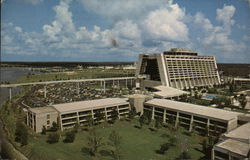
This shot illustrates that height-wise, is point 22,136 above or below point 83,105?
below

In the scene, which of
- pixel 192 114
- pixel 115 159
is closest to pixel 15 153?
pixel 115 159

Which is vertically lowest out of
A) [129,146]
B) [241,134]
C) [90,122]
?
[129,146]

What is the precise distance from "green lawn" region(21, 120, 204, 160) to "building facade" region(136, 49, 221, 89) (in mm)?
29479

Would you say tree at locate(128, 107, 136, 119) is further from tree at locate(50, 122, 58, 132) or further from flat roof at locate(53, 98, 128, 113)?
tree at locate(50, 122, 58, 132)

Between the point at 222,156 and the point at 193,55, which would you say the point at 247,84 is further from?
the point at 222,156

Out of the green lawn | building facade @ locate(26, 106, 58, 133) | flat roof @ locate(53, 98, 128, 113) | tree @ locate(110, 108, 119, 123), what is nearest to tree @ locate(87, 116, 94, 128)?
the green lawn

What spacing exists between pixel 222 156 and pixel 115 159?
30.2 ft

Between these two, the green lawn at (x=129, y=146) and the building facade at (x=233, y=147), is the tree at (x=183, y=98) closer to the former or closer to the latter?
the green lawn at (x=129, y=146)

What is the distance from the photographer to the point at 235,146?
1683cm

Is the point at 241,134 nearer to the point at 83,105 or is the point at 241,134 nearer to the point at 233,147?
the point at 233,147

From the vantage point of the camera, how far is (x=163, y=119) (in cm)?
2991

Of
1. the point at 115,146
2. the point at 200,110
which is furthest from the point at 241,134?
the point at 115,146

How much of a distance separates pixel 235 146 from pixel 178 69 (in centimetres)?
4178

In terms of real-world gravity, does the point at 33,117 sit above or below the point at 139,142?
above
